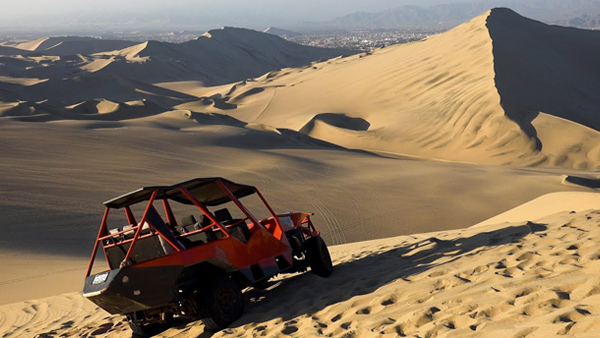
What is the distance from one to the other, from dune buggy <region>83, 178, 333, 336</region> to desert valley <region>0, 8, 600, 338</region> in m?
0.33

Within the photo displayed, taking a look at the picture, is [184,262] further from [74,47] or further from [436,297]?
[74,47]

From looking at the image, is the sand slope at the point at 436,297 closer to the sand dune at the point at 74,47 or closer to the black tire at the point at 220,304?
the black tire at the point at 220,304

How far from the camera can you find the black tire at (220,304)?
5992 millimetres

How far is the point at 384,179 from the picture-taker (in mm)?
20672

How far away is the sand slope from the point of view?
15.6 feet

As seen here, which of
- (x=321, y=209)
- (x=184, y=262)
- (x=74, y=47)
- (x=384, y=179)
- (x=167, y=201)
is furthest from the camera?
(x=74, y=47)

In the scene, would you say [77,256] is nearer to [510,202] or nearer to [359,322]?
[359,322]

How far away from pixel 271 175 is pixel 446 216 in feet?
20.1

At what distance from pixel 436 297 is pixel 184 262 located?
2.36m

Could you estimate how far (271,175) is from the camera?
2034 centimetres

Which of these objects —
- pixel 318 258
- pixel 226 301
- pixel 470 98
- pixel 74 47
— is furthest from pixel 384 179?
pixel 74 47

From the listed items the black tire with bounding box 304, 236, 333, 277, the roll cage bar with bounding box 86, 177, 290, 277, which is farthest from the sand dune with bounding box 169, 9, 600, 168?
the roll cage bar with bounding box 86, 177, 290, 277

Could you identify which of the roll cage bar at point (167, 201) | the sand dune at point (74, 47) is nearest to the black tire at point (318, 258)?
the roll cage bar at point (167, 201)

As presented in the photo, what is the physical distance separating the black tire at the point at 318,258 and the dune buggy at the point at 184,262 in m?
0.26
